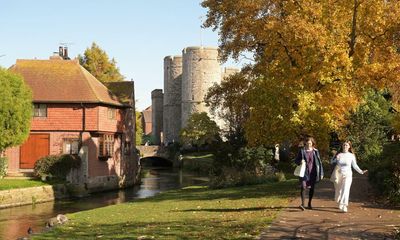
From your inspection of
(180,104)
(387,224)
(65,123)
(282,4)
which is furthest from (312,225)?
(180,104)

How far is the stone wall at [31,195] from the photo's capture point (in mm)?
26969

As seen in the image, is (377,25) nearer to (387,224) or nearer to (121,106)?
(387,224)

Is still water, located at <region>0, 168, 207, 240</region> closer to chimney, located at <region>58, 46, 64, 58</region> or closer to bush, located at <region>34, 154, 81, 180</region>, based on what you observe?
bush, located at <region>34, 154, 81, 180</region>

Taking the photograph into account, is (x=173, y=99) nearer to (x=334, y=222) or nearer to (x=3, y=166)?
(x=3, y=166)

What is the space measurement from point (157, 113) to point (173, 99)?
12395 mm

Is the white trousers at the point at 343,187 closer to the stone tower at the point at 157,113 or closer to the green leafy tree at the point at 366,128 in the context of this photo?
the green leafy tree at the point at 366,128

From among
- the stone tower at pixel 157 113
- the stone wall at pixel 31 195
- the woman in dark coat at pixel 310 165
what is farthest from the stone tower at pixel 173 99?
the woman in dark coat at pixel 310 165

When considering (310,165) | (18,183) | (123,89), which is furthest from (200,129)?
(310,165)

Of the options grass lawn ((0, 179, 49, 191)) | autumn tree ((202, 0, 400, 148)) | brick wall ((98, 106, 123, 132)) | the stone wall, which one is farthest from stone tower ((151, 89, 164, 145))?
autumn tree ((202, 0, 400, 148))

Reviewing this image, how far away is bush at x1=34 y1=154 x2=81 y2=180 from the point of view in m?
33.0

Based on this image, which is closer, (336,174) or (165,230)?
(165,230)

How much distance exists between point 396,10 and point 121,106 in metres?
25.2

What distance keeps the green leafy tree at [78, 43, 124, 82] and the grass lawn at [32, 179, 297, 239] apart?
131 feet

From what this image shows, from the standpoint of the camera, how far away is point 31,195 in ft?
94.3
